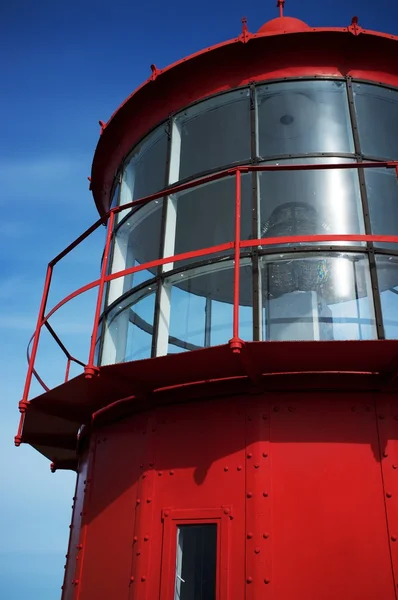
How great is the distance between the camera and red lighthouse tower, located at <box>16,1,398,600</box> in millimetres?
4539

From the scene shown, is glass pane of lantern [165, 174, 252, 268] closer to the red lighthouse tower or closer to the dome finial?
the red lighthouse tower

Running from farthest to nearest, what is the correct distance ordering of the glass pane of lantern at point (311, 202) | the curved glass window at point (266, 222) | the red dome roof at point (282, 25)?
the red dome roof at point (282, 25) < the glass pane of lantern at point (311, 202) < the curved glass window at point (266, 222)

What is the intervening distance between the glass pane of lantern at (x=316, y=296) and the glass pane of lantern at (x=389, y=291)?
0.16m

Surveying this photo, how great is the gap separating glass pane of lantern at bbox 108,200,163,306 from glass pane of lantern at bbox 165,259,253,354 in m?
0.70

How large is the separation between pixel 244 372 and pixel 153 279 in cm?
175

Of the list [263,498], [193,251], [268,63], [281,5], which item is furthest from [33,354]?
[281,5]

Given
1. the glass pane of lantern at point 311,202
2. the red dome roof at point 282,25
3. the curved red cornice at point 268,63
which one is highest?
the red dome roof at point 282,25

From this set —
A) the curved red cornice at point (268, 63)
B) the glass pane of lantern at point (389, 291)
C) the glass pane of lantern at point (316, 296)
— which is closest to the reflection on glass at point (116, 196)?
the curved red cornice at point (268, 63)

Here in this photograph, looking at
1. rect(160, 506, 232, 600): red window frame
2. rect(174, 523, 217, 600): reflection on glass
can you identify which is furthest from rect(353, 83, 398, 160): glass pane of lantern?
rect(174, 523, 217, 600): reflection on glass

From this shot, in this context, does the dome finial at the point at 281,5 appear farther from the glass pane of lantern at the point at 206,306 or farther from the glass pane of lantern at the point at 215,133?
the glass pane of lantern at the point at 206,306

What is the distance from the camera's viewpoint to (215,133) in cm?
696

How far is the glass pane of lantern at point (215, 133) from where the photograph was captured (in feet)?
22.0

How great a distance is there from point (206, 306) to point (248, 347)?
3.21 meters

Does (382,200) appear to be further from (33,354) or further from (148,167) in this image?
(33,354)
